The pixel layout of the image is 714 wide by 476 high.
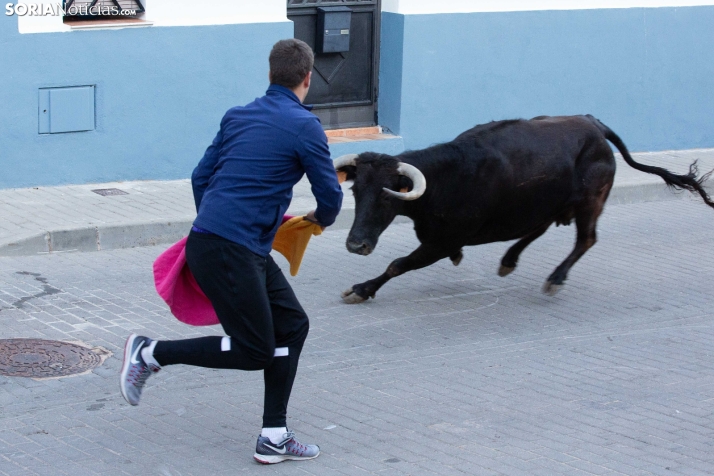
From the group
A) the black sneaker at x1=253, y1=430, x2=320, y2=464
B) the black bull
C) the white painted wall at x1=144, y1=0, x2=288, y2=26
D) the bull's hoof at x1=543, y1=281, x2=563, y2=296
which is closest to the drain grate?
the white painted wall at x1=144, y1=0, x2=288, y2=26

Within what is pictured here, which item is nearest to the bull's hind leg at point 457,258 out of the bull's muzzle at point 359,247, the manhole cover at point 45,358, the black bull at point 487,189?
the black bull at point 487,189

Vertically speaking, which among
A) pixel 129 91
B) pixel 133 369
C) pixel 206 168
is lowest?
pixel 133 369

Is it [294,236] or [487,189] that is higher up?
[294,236]

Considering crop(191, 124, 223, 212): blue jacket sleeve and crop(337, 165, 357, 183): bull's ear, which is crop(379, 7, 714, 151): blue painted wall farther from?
crop(191, 124, 223, 212): blue jacket sleeve

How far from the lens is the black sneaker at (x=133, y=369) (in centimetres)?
467

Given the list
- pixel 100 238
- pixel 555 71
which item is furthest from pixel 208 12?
pixel 555 71

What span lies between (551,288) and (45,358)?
360cm

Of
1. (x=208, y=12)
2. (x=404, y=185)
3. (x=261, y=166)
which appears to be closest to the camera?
(x=261, y=166)

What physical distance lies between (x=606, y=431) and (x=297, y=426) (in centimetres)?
154

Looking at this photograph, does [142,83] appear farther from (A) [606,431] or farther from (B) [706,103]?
(B) [706,103]

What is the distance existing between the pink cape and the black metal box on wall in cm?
718

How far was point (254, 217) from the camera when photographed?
4422 mm

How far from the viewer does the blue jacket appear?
439 cm

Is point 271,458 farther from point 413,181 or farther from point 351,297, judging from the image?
point 351,297
